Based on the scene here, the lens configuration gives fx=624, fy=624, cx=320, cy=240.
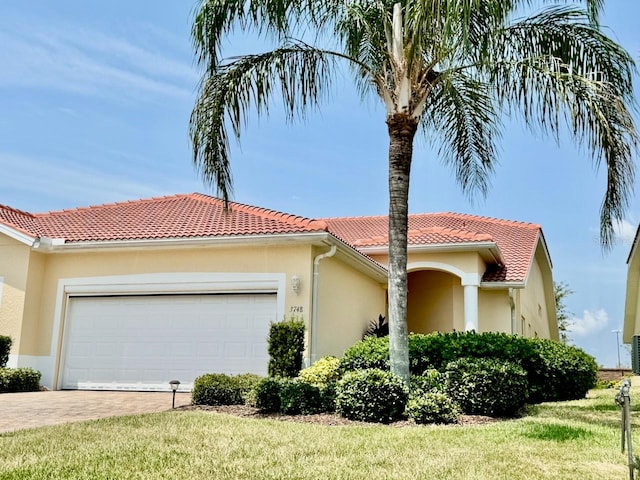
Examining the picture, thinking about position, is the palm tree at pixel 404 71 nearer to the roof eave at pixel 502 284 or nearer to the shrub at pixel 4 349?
the shrub at pixel 4 349

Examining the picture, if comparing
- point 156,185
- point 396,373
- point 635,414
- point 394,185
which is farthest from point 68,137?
point 635,414

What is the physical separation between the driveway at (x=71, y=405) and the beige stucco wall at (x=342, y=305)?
11.2 feet

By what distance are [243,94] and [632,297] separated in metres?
21.6

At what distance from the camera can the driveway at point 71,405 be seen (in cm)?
928

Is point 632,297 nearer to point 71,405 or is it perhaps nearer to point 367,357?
point 367,357

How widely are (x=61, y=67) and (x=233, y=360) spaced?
7.48 m

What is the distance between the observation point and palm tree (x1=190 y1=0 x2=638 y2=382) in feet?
31.4

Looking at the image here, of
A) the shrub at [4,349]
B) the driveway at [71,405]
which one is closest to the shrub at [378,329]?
the driveway at [71,405]

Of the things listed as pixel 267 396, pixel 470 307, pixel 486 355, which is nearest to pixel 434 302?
pixel 470 307

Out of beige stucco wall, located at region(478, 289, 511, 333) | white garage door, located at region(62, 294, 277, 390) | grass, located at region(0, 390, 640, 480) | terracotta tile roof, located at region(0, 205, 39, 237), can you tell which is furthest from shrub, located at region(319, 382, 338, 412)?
beige stucco wall, located at region(478, 289, 511, 333)

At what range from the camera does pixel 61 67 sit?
1369cm

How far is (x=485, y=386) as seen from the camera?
32.8 feet

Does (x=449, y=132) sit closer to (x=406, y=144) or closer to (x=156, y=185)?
(x=406, y=144)

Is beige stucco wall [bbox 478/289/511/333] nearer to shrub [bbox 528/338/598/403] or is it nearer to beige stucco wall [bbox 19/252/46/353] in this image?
shrub [bbox 528/338/598/403]
